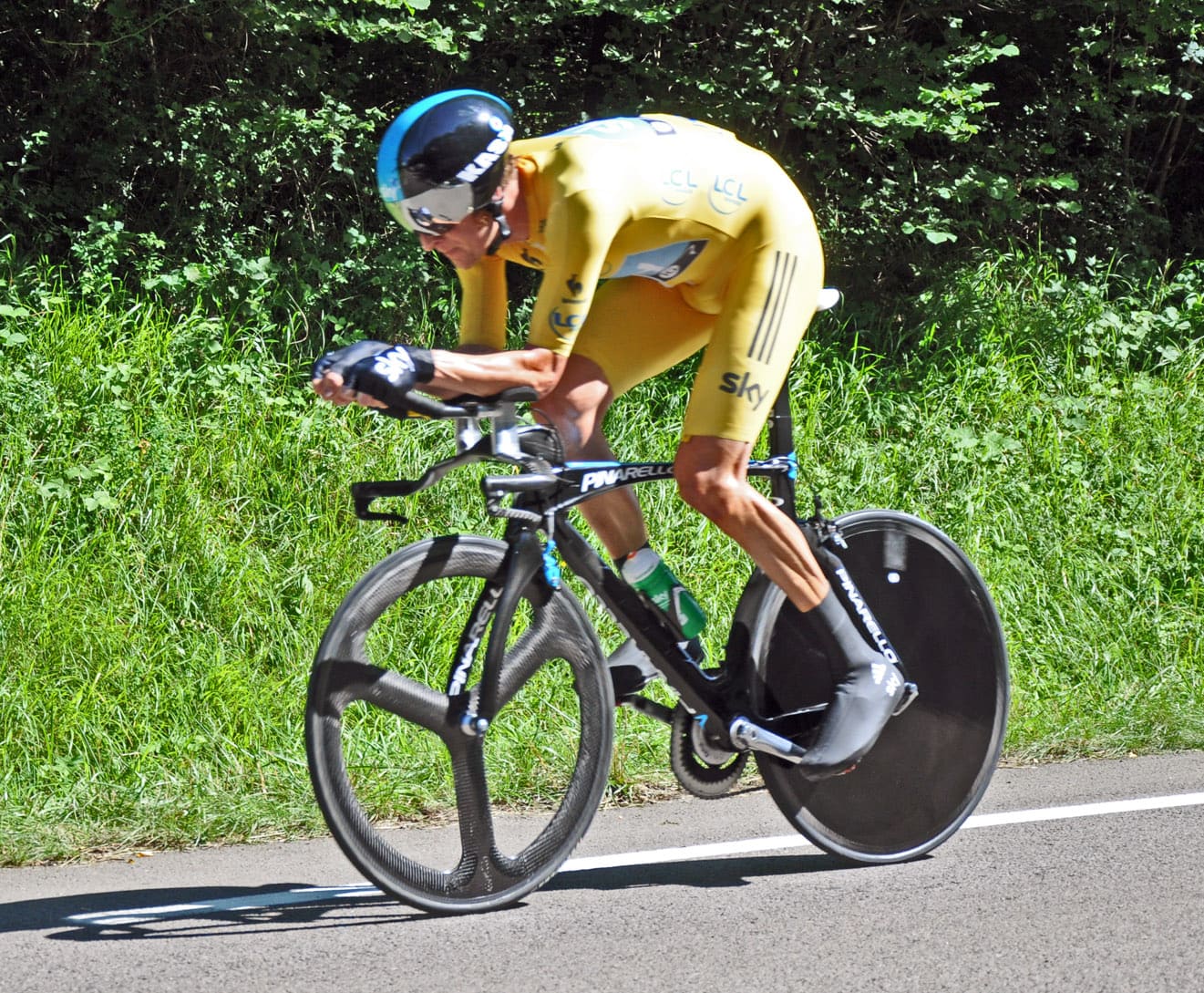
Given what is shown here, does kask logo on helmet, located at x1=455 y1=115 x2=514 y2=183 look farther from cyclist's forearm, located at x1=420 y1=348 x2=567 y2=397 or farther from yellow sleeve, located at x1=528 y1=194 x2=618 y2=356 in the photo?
cyclist's forearm, located at x1=420 y1=348 x2=567 y2=397

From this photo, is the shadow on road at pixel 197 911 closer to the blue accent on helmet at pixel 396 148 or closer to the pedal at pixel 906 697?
the pedal at pixel 906 697

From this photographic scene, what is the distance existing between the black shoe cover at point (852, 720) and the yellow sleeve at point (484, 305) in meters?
1.32

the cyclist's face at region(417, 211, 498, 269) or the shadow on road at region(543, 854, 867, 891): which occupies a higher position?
the cyclist's face at region(417, 211, 498, 269)

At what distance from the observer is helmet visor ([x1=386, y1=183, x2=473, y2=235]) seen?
3330mm

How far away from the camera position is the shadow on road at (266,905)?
347cm

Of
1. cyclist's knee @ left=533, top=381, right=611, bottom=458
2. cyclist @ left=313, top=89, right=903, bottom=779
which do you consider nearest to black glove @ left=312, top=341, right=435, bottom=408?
cyclist @ left=313, top=89, right=903, bottom=779

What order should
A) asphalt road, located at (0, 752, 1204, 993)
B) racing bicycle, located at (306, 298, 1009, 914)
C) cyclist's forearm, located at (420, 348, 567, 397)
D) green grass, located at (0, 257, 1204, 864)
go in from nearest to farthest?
asphalt road, located at (0, 752, 1204, 993) < cyclist's forearm, located at (420, 348, 567, 397) < racing bicycle, located at (306, 298, 1009, 914) < green grass, located at (0, 257, 1204, 864)

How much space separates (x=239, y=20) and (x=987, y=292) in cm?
449

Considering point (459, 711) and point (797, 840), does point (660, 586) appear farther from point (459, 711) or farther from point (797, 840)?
point (797, 840)

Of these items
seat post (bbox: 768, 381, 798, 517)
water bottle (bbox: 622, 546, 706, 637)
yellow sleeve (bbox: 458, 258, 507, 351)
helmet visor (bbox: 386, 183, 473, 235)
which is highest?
helmet visor (bbox: 386, 183, 473, 235)

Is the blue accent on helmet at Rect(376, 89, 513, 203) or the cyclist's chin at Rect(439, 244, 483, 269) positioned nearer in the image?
the blue accent on helmet at Rect(376, 89, 513, 203)

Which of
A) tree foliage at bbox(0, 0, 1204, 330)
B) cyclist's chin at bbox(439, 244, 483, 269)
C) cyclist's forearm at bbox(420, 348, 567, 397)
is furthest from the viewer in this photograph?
tree foliage at bbox(0, 0, 1204, 330)

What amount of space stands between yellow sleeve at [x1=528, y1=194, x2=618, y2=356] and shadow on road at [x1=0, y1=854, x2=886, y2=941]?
1.49 meters

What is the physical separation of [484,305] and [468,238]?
0.88 feet
